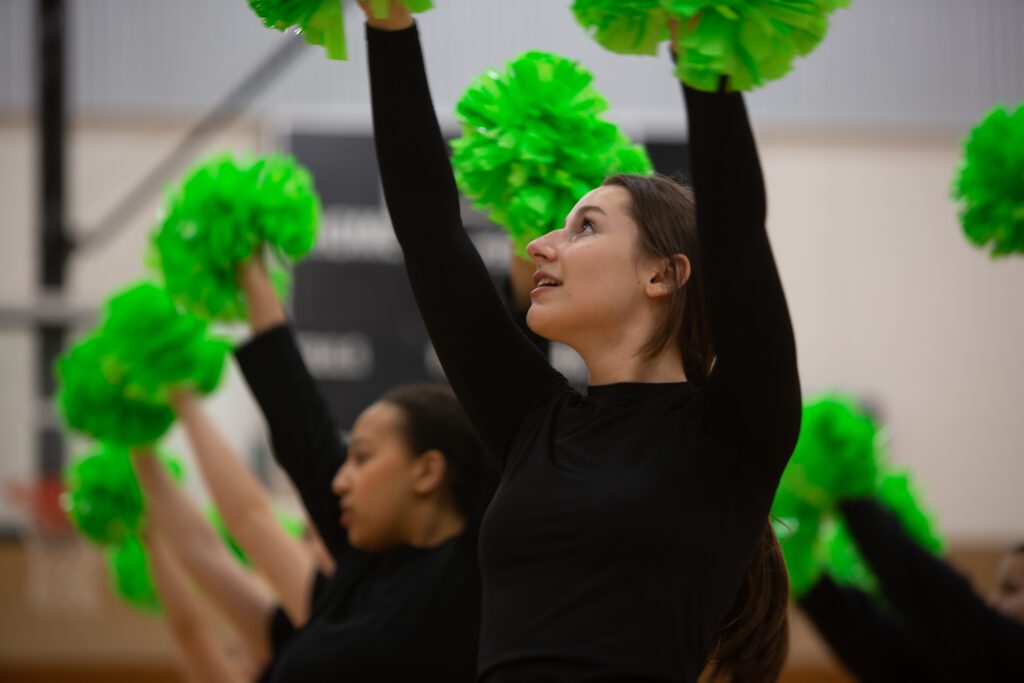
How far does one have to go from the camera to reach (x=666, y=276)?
1.30 metres

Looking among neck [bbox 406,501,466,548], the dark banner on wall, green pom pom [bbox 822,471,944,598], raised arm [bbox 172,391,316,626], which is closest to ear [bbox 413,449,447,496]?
neck [bbox 406,501,466,548]

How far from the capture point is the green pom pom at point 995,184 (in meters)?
1.93

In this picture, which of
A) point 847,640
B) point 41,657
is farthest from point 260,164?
point 41,657

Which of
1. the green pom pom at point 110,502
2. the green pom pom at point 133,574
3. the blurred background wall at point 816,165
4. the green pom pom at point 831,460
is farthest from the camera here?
the blurred background wall at point 816,165

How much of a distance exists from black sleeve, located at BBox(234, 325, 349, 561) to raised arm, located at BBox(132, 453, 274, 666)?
0.58 meters

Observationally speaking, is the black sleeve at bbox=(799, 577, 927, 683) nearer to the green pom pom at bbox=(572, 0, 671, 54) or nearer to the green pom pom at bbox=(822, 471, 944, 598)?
the green pom pom at bbox=(822, 471, 944, 598)

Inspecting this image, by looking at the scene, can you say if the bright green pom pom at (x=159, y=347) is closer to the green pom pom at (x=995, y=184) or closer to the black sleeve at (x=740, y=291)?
the green pom pom at (x=995, y=184)

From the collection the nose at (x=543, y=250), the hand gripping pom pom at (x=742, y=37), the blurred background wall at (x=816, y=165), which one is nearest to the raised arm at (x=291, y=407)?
the nose at (x=543, y=250)

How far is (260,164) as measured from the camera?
2.23m

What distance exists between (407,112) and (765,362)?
1.31ft

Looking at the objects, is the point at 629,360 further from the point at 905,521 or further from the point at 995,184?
the point at 905,521

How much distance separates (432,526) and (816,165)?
18.5ft

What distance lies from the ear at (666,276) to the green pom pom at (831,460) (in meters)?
1.59

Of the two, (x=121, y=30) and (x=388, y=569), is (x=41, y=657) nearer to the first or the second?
(x=121, y=30)
